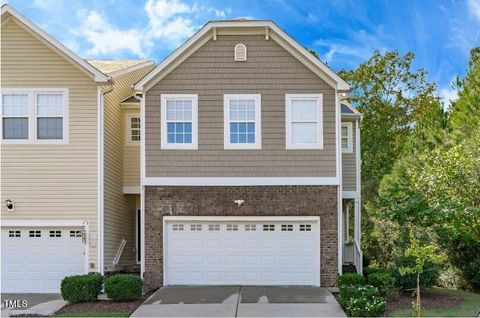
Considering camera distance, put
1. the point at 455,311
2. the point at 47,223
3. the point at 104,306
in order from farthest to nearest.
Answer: the point at 47,223 < the point at 104,306 < the point at 455,311

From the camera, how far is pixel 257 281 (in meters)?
18.6

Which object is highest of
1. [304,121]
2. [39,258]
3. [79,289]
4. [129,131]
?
[304,121]

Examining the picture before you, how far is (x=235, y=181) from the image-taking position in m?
18.6

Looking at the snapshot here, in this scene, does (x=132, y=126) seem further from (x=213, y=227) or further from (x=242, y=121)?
(x=213, y=227)

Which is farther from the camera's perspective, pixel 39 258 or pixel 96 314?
pixel 39 258

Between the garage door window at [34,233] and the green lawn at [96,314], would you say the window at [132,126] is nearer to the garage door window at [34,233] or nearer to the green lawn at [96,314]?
the garage door window at [34,233]

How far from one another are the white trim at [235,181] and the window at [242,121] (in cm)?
98

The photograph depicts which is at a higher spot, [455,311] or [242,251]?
[242,251]

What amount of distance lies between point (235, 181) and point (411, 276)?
5567 millimetres

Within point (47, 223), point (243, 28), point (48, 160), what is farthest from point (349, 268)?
point (48, 160)

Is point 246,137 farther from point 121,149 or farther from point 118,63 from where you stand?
point 118,63

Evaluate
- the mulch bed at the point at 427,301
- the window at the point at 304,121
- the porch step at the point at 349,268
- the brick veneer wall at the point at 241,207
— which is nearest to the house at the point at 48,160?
the brick veneer wall at the point at 241,207

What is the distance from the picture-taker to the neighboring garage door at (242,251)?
61.0 feet

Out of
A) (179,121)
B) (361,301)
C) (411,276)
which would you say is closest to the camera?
(361,301)
